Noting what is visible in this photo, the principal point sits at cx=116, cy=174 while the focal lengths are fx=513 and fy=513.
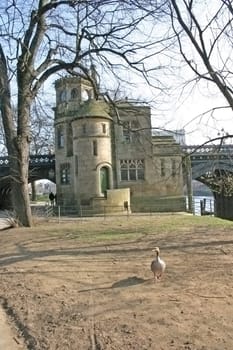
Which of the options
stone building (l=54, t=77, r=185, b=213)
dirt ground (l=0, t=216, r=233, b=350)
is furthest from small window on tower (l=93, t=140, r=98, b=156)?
dirt ground (l=0, t=216, r=233, b=350)

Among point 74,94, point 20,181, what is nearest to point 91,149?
point 74,94

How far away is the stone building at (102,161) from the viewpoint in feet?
149

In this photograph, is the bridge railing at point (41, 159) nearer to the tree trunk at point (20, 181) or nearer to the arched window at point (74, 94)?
the arched window at point (74, 94)

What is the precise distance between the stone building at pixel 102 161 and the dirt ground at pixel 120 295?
30.5 meters

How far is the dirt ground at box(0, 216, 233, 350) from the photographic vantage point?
213 inches

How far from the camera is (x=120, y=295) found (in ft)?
23.2

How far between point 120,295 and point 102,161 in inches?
1539

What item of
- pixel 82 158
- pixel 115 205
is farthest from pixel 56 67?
pixel 82 158

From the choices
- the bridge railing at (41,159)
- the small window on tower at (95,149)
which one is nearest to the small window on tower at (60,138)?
the small window on tower at (95,149)

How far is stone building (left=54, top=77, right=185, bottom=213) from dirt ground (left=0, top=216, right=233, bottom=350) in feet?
99.9

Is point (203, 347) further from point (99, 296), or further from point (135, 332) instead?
point (99, 296)

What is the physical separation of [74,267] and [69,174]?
40.6 metres

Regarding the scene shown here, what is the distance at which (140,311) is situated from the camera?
625cm

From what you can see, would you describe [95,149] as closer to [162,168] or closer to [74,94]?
[162,168]
